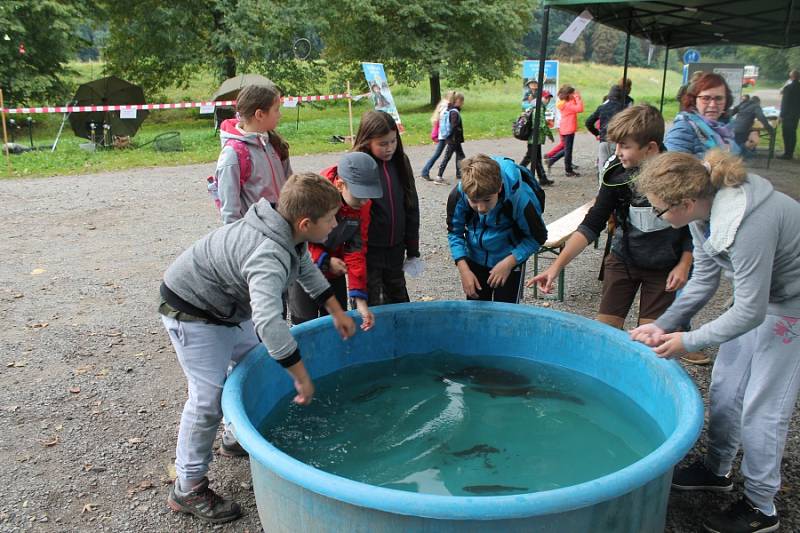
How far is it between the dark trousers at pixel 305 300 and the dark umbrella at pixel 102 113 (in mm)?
14083

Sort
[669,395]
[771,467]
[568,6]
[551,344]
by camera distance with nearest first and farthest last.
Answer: [771,467] < [669,395] < [551,344] < [568,6]

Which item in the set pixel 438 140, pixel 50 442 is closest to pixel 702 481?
pixel 50 442

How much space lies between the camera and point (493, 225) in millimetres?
3473

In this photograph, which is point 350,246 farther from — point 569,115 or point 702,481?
point 569,115

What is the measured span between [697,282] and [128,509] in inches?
103

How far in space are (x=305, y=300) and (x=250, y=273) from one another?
1254mm

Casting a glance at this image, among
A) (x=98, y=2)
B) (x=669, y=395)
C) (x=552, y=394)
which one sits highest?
(x=98, y=2)

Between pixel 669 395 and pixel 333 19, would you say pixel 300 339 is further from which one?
pixel 333 19

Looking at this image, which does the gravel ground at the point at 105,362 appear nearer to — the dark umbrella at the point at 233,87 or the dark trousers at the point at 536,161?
the dark trousers at the point at 536,161

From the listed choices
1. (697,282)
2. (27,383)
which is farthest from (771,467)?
(27,383)

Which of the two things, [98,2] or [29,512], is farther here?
[98,2]

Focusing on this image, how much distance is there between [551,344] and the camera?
350cm

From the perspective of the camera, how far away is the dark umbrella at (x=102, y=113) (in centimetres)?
1584

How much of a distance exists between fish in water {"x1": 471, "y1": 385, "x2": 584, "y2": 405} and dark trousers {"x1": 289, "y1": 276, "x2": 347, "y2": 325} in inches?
→ 35.4
